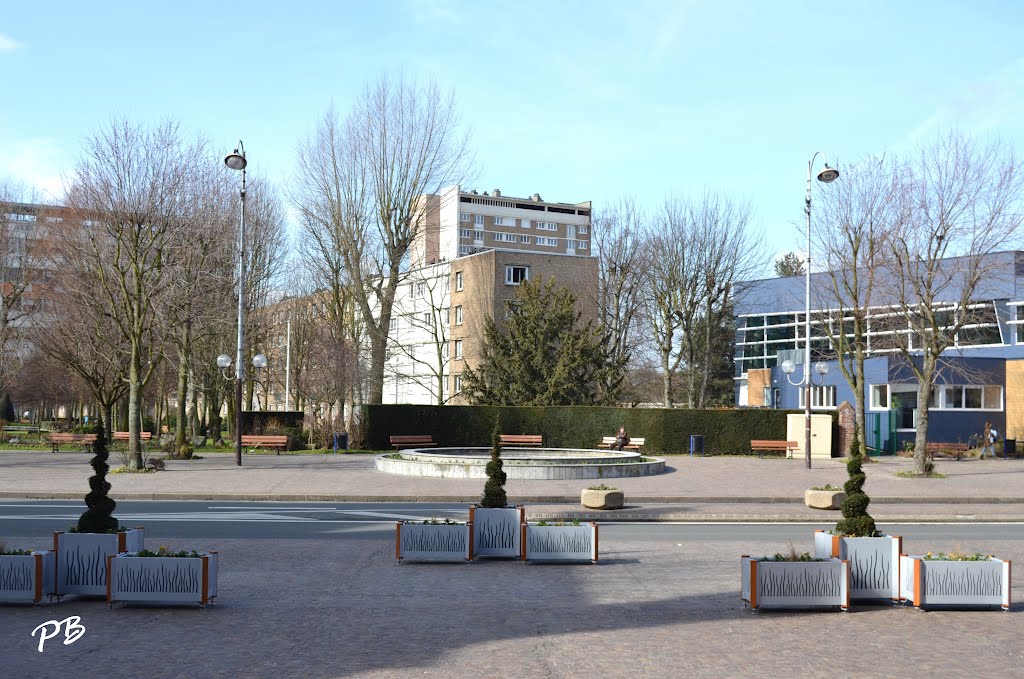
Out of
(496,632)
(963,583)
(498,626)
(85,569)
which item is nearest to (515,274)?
(85,569)

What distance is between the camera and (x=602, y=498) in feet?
66.9

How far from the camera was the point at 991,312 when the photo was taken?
49.8 metres

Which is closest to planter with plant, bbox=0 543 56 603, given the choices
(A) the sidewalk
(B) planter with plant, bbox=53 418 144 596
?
(B) planter with plant, bbox=53 418 144 596

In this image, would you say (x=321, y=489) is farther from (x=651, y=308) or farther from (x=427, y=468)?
(x=651, y=308)

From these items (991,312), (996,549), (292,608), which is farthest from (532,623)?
(991,312)

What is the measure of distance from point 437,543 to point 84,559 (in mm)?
4417

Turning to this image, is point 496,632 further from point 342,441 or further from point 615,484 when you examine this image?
point 342,441

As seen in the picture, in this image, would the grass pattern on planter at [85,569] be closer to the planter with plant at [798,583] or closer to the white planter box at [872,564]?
the planter with plant at [798,583]

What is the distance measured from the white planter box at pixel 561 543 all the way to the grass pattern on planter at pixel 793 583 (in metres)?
3.16

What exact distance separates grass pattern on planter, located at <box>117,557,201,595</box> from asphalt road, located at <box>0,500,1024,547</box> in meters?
5.33

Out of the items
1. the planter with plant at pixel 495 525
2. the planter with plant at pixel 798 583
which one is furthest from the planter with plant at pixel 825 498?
the planter with plant at pixel 798 583

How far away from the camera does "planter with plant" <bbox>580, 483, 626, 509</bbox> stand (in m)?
20.4

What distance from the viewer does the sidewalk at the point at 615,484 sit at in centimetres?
2080

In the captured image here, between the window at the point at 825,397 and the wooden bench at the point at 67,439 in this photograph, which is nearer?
the wooden bench at the point at 67,439
